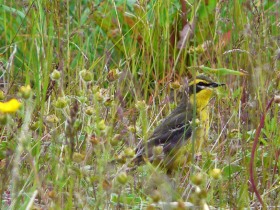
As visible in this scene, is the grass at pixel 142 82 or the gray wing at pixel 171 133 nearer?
the grass at pixel 142 82

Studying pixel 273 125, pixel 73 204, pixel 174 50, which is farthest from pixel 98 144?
pixel 174 50

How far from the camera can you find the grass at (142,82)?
3.24 metres

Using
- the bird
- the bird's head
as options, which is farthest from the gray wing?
the bird's head

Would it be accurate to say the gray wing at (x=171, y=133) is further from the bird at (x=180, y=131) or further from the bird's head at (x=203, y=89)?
the bird's head at (x=203, y=89)

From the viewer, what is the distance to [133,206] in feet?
9.27

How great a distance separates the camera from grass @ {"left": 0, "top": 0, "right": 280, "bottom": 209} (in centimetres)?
324

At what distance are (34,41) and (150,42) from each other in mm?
737

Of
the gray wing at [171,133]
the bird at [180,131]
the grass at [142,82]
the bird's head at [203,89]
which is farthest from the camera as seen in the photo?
the bird's head at [203,89]

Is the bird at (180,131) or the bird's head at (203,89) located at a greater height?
the bird's head at (203,89)

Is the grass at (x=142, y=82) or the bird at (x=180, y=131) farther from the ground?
the grass at (x=142, y=82)

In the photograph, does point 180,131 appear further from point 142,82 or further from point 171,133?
point 142,82

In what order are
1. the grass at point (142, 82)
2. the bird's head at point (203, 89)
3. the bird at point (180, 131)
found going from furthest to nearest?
the bird's head at point (203, 89)
the bird at point (180, 131)
the grass at point (142, 82)

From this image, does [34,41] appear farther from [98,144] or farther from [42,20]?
[98,144]

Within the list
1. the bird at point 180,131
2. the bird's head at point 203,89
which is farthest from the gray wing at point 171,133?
the bird's head at point 203,89
